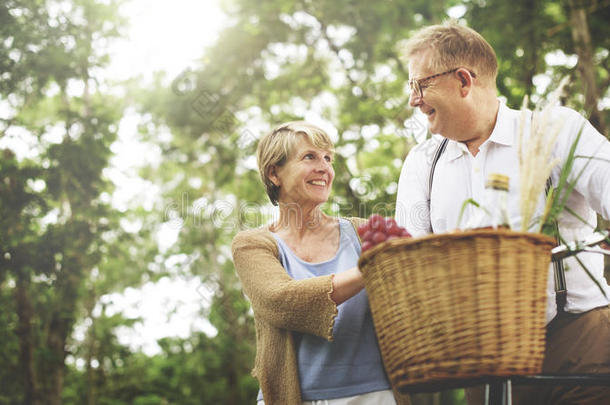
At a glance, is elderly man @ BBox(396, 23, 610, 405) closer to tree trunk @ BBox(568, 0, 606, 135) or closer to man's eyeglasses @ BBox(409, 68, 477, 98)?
man's eyeglasses @ BBox(409, 68, 477, 98)

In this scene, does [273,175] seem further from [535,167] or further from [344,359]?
[535,167]

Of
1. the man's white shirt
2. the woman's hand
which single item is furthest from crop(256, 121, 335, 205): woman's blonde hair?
the woman's hand

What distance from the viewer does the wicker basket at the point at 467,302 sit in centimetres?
135

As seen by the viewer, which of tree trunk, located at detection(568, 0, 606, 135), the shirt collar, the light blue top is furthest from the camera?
tree trunk, located at detection(568, 0, 606, 135)

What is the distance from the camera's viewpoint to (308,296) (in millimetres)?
1975

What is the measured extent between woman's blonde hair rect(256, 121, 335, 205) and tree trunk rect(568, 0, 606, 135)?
9.83 ft

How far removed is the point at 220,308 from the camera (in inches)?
425

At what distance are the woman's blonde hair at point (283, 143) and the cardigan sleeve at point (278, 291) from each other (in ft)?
1.27

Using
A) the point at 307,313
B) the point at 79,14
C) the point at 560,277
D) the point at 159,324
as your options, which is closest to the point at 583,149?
the point at 560,277

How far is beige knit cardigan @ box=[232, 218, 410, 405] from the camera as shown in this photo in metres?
1.98

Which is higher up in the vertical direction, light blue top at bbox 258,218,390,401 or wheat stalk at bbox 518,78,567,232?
wheat stalk at bbox 518,78,567,232

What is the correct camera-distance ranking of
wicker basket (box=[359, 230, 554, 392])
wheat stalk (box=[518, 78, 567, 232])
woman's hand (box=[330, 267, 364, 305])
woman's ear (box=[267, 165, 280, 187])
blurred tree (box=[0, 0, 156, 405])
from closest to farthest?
wicker basket (box=[359, 230, 554, 392]) < wheat stalk (box=[518, 78, 567, 232]) < woman's hand (box=[330, 267, 364, 305]) < woman's ear (box=[267, 165, 280, 187]) < blurred tree (box=[0, 0, 156, 405])

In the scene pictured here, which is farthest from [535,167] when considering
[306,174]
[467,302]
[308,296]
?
[306,174]

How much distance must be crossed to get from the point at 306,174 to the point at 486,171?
0.81m
